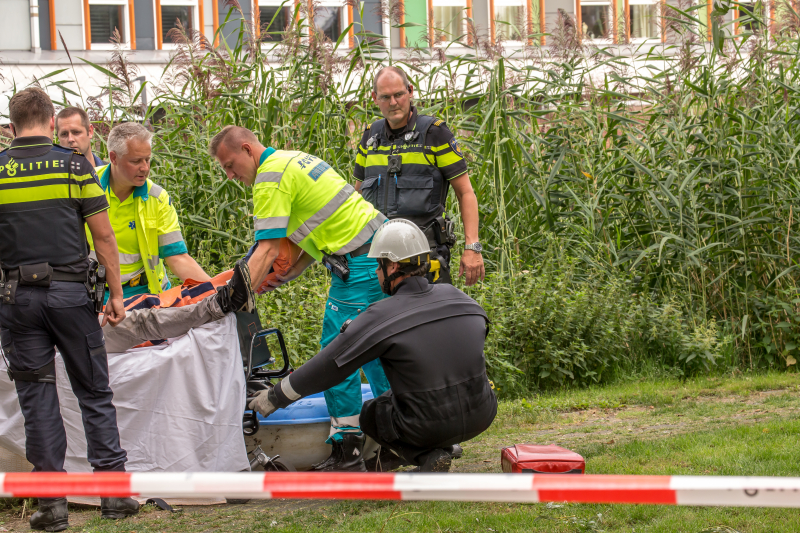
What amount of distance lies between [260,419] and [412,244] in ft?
4.63

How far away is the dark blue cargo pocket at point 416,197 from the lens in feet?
16.3

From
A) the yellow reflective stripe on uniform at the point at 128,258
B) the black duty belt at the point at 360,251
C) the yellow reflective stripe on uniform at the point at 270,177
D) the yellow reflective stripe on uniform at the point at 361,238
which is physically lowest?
the yellow reflective stripe on uniform at the point at 128,258

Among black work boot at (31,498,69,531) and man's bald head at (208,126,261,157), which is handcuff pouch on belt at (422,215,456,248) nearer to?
man's bald head at (208,126,261,157)

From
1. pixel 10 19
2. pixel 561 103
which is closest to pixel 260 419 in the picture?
pixel 561 103

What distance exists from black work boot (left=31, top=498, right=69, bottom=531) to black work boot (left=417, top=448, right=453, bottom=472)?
64.3 inches

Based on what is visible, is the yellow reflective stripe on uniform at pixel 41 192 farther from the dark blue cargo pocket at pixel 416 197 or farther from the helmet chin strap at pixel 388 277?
the dark blue cargo pocket at pixel 416 197

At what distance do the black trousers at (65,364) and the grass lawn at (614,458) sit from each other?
358mm

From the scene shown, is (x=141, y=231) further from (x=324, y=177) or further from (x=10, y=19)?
(x=10, y=19)

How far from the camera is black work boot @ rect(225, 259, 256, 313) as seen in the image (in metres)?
4.01

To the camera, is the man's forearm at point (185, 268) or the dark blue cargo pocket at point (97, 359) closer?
the dark blue cargo pocket at point (97, 359)

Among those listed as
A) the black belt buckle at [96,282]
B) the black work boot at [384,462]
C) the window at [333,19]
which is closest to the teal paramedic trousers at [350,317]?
the black work boot at [384,462]

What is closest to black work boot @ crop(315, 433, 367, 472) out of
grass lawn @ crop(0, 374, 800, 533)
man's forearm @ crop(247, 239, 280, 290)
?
grass lawn @ crop(0, 374, 800, 533)

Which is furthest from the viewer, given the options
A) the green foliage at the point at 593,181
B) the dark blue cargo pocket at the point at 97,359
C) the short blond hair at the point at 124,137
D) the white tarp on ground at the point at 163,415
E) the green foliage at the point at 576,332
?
the green foliage at the point at 593,181

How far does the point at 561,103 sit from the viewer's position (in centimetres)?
755
